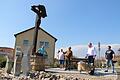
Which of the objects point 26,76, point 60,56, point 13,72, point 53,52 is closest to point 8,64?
point 13,72

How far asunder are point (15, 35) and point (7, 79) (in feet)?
122

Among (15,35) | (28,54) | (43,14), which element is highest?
(15,35)

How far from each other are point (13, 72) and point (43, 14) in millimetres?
3977

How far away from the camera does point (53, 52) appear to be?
160 feet

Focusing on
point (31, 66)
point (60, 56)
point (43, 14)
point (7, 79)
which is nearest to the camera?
point (7, 79)

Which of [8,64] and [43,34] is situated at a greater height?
[43,34]

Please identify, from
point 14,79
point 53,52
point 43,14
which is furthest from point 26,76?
point 53,52

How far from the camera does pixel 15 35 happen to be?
4847 cm

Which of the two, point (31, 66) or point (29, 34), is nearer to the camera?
point (31, 66)

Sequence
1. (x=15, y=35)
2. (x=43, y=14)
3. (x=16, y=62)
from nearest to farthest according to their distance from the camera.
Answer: (x=16, y=62)
(x=43, y=14)
(x=15, y=35)

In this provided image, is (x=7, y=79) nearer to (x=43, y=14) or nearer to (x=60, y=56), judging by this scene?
(x=43, y=14)

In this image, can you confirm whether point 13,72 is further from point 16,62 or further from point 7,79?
point 7,79

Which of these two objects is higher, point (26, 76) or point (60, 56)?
point (60, 56)

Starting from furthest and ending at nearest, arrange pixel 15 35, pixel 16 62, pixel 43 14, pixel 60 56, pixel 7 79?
pixel 15 35 → pixel 60 56 → pixel 43 14 → pixel 16 62 → pixel 7 79
